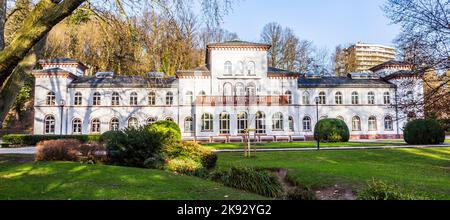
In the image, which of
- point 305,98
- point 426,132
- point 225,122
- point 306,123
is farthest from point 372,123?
point 225,122

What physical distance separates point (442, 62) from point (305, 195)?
7.13 m

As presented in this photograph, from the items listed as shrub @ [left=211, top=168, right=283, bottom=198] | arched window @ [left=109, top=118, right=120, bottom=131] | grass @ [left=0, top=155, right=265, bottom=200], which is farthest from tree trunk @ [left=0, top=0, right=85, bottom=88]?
arched window @ [left=109, top=118, right=120, bottom=131]

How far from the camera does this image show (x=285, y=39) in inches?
1983

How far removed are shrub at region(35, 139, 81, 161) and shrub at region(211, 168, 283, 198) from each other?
693 cm

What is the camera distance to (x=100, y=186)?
6906mm

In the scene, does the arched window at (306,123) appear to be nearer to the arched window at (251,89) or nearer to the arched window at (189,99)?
the arched window at (251,89)

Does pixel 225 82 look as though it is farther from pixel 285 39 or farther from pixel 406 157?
pixel 406 157

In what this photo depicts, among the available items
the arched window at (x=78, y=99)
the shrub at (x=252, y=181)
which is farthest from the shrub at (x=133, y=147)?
the arched window at (x=78, y=99)

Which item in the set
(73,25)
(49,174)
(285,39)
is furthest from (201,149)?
(285,39)

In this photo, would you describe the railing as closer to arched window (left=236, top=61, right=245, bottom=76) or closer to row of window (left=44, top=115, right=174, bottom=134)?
arched window (left=236, top=61, right=245, bottom=76)

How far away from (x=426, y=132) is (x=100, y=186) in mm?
24080

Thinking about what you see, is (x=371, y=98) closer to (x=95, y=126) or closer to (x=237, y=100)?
(x=237, y=100)

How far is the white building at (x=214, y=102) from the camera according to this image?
3503 cm

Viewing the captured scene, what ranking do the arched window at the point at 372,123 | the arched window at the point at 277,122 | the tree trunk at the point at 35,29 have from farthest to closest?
the arched window at the point at 372,123, the arched window at the point at 277,122, the tree trunk at the point at 35,29
